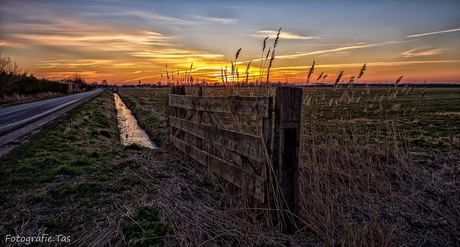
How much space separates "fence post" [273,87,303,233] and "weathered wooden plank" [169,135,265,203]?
269mm

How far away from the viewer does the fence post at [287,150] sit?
3809 mm

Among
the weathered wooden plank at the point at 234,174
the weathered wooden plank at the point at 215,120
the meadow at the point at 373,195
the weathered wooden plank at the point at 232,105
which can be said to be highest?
the weathered wooden plank at the point at 232,105

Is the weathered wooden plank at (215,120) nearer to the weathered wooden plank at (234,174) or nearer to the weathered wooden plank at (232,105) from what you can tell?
the weathered wooden plank at (232,105)

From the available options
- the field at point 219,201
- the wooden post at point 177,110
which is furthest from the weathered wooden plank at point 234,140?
the wooden post at point 177,110

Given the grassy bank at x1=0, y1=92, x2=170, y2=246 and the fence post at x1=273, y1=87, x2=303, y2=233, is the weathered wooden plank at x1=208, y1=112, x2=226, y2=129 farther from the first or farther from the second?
the fence post at x1=273, y1=87, x2=303, y2=233

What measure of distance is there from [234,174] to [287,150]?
1.15 meters

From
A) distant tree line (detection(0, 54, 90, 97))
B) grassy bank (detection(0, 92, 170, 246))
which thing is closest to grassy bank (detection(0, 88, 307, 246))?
grassy bank (detection(0, 92, 170, 246))

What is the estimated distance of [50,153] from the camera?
7520 millimetres

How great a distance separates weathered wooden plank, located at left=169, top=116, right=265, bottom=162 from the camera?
4051 mm

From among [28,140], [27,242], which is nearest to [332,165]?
[27,242]

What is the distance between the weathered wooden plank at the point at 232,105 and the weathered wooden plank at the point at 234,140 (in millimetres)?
321

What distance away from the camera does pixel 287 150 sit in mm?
3873

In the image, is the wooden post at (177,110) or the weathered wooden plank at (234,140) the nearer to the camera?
the weathered wooden plank at (234,140)

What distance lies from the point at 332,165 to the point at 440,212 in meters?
1.67
